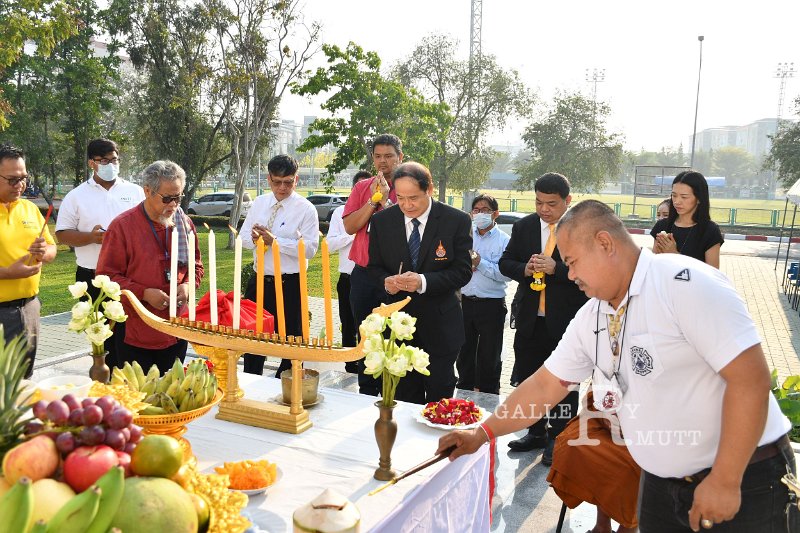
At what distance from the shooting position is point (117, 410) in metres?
1.36

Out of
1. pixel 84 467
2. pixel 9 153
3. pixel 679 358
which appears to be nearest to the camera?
pixel 84 467

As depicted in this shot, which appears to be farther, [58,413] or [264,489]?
[264,489]

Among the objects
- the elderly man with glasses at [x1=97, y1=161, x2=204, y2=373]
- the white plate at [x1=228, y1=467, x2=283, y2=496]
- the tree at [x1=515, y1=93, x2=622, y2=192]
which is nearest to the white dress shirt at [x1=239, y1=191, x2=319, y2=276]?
the elderly man with glasses at [x1=97, y1=161, x2=204, y2=373]

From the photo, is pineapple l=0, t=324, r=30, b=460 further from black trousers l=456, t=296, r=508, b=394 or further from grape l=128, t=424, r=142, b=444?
black trousers l=456, t=296, r=508, b=394

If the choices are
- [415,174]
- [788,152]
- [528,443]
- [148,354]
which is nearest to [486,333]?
[528,443]

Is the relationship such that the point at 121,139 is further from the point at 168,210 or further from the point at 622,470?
the point at 622,470

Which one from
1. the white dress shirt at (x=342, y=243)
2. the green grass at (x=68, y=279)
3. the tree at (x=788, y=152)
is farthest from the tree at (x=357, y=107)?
the tree at (x=788, y=152)

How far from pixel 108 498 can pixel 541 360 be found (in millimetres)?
3620

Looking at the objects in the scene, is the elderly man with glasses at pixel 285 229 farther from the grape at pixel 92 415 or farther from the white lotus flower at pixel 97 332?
the grape at pixel 92 415

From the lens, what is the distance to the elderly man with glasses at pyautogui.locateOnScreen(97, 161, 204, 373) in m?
3.55

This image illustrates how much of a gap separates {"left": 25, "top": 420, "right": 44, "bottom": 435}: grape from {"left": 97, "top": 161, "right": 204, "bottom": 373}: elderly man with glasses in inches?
86.2

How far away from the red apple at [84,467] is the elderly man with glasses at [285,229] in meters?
3.74

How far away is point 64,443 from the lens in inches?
50.3

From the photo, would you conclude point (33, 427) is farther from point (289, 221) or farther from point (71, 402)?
point (289, 221)
